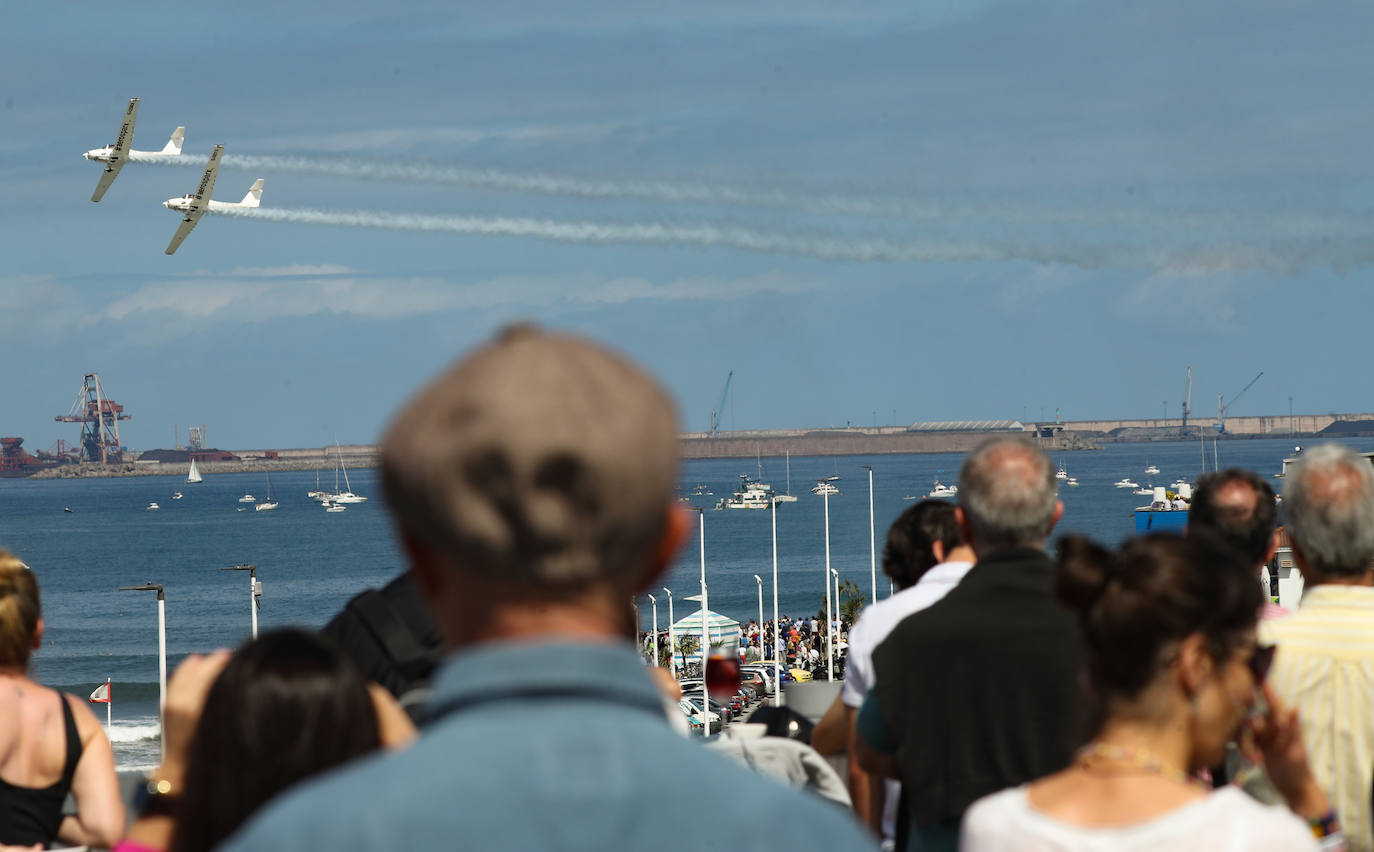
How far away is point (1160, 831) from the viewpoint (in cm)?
239

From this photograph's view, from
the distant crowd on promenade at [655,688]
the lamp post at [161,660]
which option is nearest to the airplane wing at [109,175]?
the lamp post at [161,660]

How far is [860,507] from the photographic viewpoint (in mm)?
148750

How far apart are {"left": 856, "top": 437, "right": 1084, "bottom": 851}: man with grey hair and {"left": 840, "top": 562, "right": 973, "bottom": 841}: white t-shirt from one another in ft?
1.39

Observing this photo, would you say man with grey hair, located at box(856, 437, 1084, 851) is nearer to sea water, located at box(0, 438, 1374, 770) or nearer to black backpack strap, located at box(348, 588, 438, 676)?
black backpack strap, located at box(348, 588, 438, 676)

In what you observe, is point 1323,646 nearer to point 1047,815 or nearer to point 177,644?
point 1047,815

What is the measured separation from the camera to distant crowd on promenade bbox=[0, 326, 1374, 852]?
4.43 feet

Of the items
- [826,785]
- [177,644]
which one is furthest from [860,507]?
[826,785]

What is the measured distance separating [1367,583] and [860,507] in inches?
5755

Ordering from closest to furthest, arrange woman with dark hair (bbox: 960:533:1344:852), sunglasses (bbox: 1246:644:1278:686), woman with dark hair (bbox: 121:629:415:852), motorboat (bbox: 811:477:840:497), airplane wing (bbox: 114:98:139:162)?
woman with dark hair (bbox: 121:629:415:852) → woman with dark hair (bbox: 960:533:1344:852) → sunglasses (bbox: 1246:644:1278:686) → airplane wing (bbox: 114:98:139:162) → motorboat (bbox: 811:477:840:497)

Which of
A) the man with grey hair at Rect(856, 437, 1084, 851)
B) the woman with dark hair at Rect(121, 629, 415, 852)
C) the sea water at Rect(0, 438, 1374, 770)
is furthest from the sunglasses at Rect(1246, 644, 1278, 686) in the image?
the sea water at Rect(0, 438, 1374, 770)

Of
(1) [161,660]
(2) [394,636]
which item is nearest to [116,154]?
(1) [161,660]

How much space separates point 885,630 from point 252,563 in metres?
114

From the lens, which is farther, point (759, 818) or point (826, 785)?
point (826, 785)

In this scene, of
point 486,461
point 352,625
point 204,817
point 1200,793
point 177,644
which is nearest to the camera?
point 486,461
